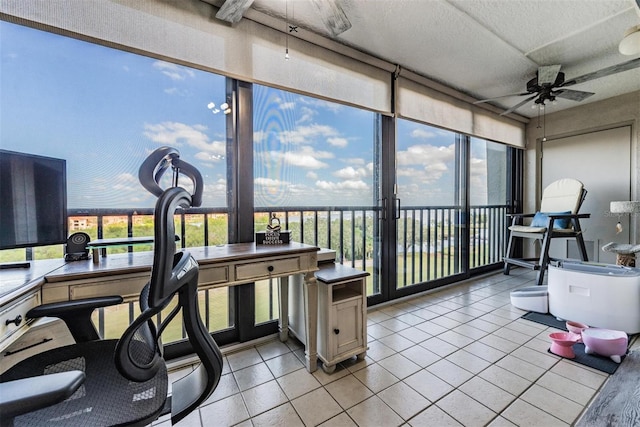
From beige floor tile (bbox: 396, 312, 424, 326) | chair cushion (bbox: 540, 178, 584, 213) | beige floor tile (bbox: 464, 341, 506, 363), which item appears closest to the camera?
beige floor tile (bbox: 464, 341, 506, 363)

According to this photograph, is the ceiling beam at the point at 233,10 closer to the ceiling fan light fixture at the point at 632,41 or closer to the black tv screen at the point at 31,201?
the black tv screen at the point at 31,201

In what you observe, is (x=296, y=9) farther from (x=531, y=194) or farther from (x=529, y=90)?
(x=531, y=194)

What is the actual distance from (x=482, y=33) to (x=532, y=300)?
8.12 feet

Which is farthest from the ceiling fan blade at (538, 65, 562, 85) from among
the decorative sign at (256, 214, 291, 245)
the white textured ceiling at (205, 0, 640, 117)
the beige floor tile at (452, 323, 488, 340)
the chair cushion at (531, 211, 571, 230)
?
the decorative sign at (256, 214, 291, 245)

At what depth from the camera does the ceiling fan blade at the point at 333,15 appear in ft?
5.35

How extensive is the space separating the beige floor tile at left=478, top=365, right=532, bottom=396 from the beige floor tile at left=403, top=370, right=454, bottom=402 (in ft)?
0.92

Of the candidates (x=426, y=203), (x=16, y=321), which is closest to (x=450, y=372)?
(x=426, y=203)

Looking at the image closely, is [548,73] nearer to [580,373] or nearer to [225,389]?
[580,373]

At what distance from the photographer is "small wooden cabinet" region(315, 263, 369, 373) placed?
5.57 ft

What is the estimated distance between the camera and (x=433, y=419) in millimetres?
1323

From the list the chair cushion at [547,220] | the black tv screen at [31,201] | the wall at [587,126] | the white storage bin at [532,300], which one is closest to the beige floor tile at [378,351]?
the white storage bin at [532,300]

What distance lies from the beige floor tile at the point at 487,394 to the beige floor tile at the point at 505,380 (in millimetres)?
40

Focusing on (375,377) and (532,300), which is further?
(532,300)

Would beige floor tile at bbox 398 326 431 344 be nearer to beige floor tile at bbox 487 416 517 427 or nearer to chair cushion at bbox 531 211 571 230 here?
beige floor tile at bbox 487 416 517 427
